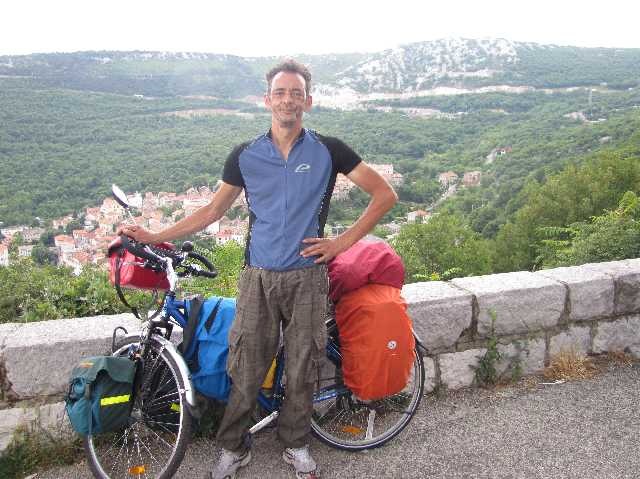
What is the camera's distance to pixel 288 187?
7.09 feet

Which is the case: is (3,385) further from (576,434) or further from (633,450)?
(633,450)

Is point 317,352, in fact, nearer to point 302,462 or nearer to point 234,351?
point 234,351

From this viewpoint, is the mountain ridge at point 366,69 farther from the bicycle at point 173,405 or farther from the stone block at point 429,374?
the bicycle at point 173,405

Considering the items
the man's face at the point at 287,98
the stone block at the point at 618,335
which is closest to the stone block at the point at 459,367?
the stone block at the point at 618,335

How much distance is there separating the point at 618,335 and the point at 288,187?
2531 millimetres

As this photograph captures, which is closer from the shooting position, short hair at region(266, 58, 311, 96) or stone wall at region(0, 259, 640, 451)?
short hair at region(266, 58, 311, 96)

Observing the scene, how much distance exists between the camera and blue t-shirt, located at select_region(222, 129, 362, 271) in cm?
216

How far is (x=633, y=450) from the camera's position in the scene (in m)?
2.49

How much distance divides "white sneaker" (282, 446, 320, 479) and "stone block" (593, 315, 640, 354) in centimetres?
206

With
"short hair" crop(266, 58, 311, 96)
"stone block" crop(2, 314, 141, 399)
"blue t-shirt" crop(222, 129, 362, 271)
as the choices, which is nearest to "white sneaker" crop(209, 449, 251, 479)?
"stone block" crop(2, 314, 141, 399)

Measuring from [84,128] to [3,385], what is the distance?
6440 cm

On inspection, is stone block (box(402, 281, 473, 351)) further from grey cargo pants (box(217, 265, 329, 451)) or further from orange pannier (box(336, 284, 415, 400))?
grey cargo pants (box(217, 265, 329, 451))

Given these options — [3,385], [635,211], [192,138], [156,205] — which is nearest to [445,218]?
[156,205]

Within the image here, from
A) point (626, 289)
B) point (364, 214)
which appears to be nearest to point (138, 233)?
point (364, 214)
